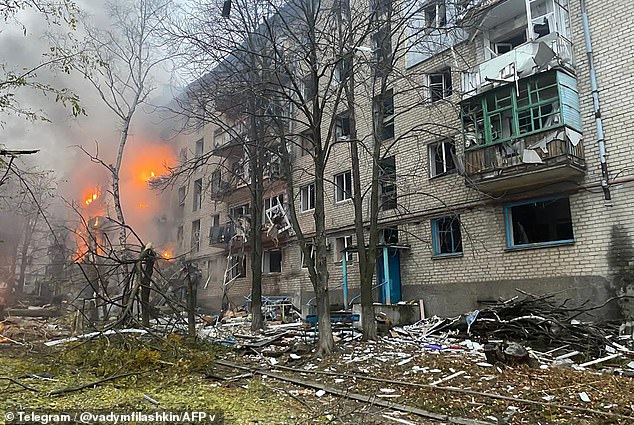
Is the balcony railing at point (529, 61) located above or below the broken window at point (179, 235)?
above

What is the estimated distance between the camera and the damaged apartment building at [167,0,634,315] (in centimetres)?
1160

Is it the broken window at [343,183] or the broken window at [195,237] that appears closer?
the broken window at [343,183]

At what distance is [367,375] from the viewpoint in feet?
24.6

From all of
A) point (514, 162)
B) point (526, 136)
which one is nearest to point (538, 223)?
point (514, 162)

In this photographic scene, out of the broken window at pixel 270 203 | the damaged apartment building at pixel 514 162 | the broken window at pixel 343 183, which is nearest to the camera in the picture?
the damaged apartment building at pixel 514 162

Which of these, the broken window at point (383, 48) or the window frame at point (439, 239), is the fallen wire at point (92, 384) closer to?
the broken window at point (383, 48)

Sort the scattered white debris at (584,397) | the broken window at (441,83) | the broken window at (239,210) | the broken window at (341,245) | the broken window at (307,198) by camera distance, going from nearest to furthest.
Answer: the scattered white debris at (584,397)
the broken window at (441,83)
the broken window at (341,245)
the broken window at (307,198)
the broken window at (239,210)

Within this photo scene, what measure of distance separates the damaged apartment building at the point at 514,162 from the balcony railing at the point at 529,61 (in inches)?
1.3

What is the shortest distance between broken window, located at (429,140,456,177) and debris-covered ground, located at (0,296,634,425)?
6032mm

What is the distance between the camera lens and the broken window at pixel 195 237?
3002cm

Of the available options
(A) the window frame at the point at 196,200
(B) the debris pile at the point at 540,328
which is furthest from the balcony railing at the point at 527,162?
(A) the window frame at the point at 196,200

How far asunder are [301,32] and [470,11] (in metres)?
6.10

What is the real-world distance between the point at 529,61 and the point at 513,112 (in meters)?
1.48

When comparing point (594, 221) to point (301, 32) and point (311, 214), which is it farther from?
point (311, 214)
